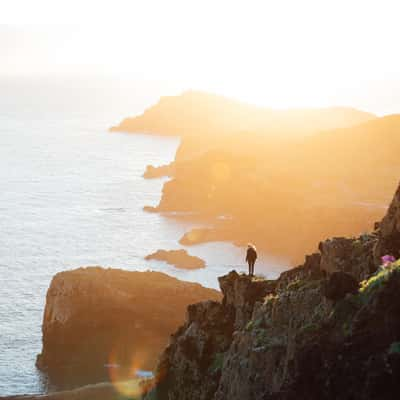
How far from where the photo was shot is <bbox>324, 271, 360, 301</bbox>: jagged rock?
30688 mm

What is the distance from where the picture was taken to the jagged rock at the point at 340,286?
30688 mm

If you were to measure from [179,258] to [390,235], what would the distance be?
310 feet

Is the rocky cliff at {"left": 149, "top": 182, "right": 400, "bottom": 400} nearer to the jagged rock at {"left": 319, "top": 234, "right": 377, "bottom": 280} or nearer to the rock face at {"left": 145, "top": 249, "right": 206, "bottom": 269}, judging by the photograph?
the jagged rock at {"left": 319, "top": 234, "right": 377, "bottom": 280}

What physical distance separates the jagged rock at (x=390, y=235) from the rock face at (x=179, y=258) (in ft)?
298

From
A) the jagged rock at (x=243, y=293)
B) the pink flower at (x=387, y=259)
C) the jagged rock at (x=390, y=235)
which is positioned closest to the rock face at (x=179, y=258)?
the jagged rock at (x=243, y=293)

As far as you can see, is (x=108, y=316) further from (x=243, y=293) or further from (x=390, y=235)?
(x=390, y=235)

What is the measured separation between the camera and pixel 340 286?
101 ft

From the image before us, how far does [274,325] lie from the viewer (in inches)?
1374

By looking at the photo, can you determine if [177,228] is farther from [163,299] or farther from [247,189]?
[163,299]

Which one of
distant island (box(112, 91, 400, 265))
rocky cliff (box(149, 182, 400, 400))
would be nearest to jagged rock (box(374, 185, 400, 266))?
rocky cliff (box(149, 182, 400, 400))

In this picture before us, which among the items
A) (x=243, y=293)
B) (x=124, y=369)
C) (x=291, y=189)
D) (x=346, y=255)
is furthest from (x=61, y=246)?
(x=346, y=255)

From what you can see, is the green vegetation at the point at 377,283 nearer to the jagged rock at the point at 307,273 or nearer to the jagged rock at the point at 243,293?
the jagged rock at the point at 307,273

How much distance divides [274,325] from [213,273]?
295 feet

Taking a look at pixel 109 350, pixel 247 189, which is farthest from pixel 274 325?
pixel 247 189
